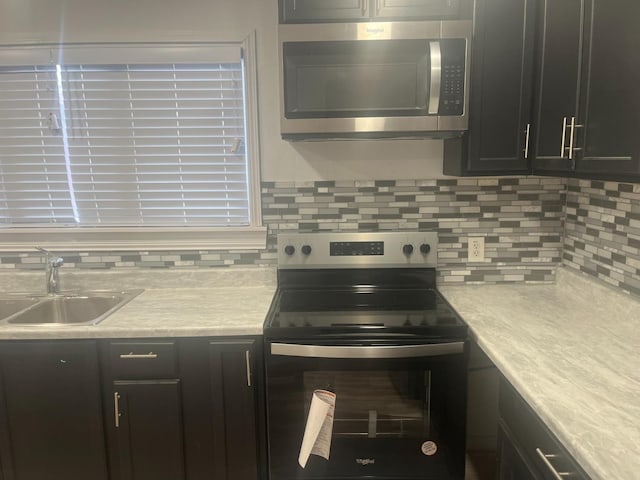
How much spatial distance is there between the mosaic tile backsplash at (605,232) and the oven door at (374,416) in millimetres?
669

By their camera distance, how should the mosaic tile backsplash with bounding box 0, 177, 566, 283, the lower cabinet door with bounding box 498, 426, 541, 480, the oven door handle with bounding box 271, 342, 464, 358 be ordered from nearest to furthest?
the lower cabinet door with bounding box 498, 426, 541, 480 < the oven door handle with bounding box 271, 342, 464, 358 < the mosaic tile backsplash with bounding box 0, 177, 566, 283

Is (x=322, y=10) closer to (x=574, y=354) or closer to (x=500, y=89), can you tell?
(x=500, y=89)

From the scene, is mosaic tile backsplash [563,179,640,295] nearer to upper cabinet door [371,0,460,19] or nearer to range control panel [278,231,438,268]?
range control panel [278,231,438,268]

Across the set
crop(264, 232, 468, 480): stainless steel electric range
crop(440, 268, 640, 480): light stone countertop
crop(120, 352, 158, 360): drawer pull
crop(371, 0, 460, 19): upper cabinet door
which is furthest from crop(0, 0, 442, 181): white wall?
crop(120, 352, 158, 360): drawer pull

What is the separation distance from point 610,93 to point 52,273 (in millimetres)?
2273

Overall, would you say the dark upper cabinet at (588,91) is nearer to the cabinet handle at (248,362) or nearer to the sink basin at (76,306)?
the cabinet handle at (248,362)

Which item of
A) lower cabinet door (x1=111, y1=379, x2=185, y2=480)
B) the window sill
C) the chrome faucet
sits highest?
the window sill

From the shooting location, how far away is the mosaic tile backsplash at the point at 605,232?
67.2 inches

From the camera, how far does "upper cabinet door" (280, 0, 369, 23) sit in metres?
1.77

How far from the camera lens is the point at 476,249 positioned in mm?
2234

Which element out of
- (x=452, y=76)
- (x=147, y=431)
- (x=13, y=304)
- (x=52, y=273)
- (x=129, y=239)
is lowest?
(x=147, y=431)

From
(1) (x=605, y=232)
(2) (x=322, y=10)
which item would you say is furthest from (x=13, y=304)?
(1) (x=605, y=232)

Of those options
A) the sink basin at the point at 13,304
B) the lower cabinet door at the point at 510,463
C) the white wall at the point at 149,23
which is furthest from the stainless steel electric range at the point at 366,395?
the sink basin at the point at 13,304

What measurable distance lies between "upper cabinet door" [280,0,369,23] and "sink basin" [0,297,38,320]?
5.39 feet
